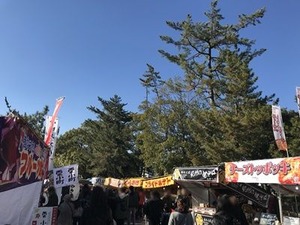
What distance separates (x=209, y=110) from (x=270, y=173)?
52.7 feet

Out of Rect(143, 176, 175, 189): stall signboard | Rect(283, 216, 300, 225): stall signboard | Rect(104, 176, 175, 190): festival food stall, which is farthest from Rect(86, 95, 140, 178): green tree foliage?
Rect(283, 216, 300, 225): stall signboard

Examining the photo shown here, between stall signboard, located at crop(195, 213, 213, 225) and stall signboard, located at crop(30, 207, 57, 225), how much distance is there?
6.50m

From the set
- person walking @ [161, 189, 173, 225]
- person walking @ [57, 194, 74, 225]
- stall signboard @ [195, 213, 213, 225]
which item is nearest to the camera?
person walking @ [57, 194, 74, 225]

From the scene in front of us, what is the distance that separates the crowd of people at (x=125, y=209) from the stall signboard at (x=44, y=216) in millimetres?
205

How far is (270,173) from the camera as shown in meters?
12.1

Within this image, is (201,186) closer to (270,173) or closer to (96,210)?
(270,173)

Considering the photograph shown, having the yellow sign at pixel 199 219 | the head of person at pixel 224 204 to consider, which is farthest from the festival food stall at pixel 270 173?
the head of person at pixel 224 204

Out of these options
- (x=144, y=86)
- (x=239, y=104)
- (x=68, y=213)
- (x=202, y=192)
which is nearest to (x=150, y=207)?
(x=68, y=213)

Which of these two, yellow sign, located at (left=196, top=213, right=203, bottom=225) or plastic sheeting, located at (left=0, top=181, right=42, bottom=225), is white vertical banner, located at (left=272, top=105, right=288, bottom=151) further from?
plastic sheeting, located at (left=0, top=181, right=42, bottom=225)

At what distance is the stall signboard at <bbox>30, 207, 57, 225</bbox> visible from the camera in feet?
28.9

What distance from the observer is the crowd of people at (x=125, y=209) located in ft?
19.0

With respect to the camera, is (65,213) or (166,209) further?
(166,209)

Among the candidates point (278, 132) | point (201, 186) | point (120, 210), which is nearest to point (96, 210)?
point (120, 210)

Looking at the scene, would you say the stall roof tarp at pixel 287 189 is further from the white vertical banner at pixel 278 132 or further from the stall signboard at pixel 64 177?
the stall signboard at pixel 64 177
